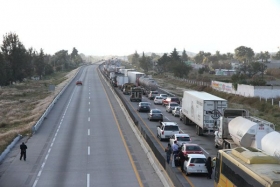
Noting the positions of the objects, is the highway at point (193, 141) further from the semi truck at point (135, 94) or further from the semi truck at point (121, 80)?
the semi truck at point (121, 80)

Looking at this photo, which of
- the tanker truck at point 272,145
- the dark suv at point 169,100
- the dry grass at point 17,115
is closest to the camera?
the tanker truck at point 272,145

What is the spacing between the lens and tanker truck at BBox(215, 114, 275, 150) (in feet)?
76.0

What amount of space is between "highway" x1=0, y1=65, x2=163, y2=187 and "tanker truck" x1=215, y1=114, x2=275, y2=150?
5.17 m

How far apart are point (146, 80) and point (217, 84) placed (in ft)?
51.0

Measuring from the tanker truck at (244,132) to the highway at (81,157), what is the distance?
5.17 meters

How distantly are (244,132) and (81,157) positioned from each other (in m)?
10.6

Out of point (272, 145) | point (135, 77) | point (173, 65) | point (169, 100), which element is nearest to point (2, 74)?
point (135, 77)

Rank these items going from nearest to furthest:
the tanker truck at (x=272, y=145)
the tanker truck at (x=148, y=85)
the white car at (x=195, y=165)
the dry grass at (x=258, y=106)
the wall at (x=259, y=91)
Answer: the tanker truck at (x=272, y=145) → the white car at (x=195, y=165) → the dry grass at (x=258, y=106) → the wall at (x=259, y=91) → the tanker truck at (x=148, y=85)

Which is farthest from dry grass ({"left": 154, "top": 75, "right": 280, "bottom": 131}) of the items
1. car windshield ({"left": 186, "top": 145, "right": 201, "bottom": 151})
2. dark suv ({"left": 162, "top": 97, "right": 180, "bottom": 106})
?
car windshield ({"left": 186, "top": 145, "right": 201, "bottom": 151})

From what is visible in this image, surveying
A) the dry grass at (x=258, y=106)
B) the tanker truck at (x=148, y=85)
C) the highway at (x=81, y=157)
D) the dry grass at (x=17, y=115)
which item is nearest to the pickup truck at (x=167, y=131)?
the highway at (x=81, y=157)

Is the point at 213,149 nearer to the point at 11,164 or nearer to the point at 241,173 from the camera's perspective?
the point at 11,164

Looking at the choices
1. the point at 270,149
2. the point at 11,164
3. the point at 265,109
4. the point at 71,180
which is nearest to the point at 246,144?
the point at 270,149

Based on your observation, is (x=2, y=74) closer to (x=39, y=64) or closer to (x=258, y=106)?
(x=39, y=64)

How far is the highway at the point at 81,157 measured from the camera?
22828mm
